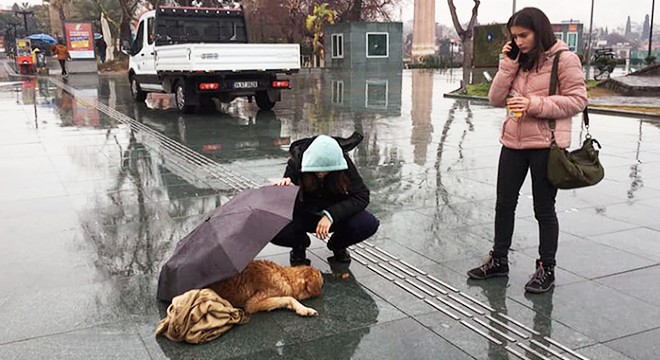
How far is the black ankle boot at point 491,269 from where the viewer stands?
4.14 m

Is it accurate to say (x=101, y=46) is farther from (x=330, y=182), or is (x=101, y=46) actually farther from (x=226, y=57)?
(x=330, y=182)

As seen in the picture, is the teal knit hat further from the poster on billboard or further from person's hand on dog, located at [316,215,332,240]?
the poster on billboard

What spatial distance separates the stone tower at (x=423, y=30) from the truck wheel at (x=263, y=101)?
39.6 m

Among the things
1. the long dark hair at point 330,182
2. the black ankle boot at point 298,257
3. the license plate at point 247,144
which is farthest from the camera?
the license plate at point 247,144

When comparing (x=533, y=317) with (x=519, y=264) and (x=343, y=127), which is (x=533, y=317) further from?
(x=343, y=127)

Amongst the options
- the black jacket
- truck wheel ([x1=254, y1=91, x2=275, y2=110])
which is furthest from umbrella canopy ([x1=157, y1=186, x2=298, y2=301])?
truck wheel ([x1=254, y1=91, x2=275, y2=110])

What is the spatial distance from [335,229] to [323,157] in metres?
0.61

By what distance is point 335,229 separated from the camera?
423 centimetres

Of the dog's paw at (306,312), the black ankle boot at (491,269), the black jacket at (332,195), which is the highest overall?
the black jacket at (332,195)

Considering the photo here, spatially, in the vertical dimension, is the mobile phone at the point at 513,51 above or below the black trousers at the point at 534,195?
above

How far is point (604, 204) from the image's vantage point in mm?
5930

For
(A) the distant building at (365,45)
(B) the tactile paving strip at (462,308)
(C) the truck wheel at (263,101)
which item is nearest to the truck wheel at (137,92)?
(C) the truck wheel at (263,101)

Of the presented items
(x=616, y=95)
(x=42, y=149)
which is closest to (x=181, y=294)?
(x=42, y=149)

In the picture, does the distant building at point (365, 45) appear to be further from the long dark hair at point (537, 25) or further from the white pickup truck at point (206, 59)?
the long dark hair at point (537, 25)
